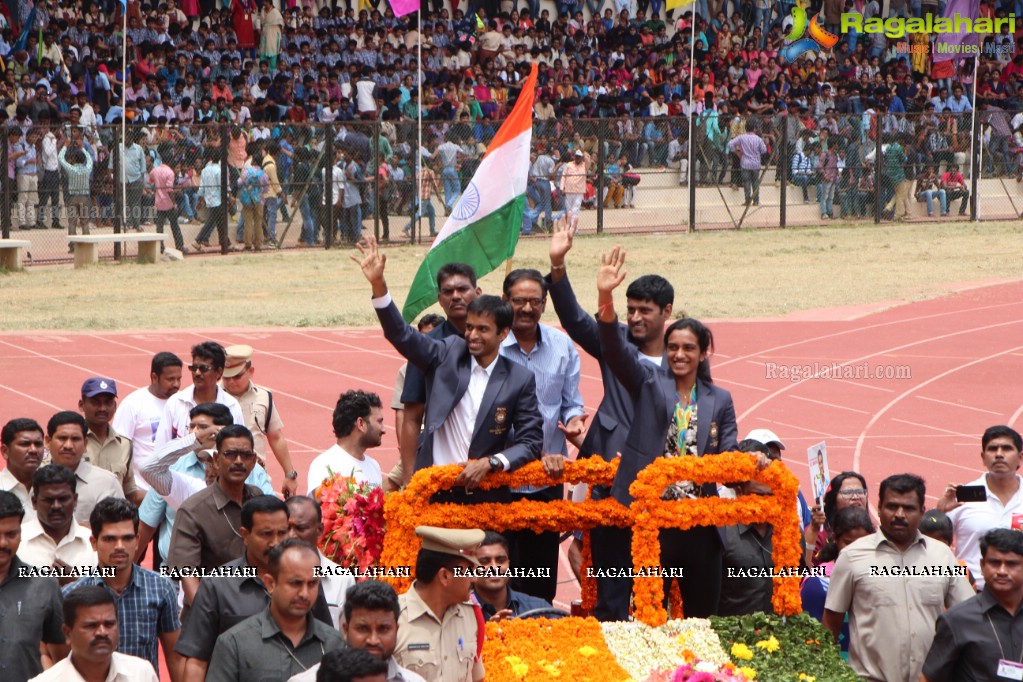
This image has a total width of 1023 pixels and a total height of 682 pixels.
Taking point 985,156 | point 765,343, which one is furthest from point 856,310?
point 985,156

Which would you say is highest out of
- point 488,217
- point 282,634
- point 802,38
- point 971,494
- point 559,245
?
point 802,38

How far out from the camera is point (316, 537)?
654 centimetres

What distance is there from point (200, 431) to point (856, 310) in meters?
13.8

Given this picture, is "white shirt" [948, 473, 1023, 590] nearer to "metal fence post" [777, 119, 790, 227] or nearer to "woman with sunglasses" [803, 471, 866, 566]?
"woman with sunglasses" [803, 471, 866, 566]

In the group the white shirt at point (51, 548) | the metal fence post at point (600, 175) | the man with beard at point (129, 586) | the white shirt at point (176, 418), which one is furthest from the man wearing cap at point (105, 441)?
the metal fence post at point (600, 175)

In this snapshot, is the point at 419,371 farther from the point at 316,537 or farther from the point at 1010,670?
the point at 1010,670

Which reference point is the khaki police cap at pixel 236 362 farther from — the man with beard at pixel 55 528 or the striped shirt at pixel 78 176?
the striped shirt at pixel 78 176

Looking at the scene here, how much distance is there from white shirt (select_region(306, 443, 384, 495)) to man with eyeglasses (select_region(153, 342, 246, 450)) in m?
0.90

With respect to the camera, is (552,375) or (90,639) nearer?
(90,639)

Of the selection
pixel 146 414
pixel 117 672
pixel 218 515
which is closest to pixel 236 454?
pixel 218 515

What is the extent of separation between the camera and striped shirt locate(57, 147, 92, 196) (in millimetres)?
22844

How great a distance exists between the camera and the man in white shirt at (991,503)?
8.01m

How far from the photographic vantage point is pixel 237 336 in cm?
1753

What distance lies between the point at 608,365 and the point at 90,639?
2572mm
